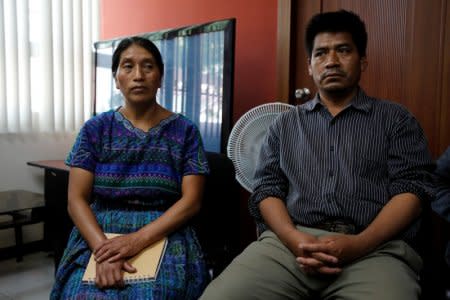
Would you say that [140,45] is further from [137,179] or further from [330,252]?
[330,252]

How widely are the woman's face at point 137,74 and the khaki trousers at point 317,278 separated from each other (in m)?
0.66

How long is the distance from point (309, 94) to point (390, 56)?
0.46m

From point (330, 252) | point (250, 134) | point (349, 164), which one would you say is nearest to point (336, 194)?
point (349, 164)

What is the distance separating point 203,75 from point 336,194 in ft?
4.02

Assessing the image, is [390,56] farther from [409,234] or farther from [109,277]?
[109,277]

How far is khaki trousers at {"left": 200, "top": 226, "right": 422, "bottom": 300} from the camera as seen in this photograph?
1.10 m

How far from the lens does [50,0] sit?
3041 millimetres

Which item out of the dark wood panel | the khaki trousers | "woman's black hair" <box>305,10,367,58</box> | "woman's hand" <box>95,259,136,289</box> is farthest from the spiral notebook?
the dark wood panel

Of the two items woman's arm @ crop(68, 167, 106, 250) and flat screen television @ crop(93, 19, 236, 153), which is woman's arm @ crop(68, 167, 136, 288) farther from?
flat screen television @ crop(93, 19, 236, 153)

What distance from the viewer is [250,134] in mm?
1740

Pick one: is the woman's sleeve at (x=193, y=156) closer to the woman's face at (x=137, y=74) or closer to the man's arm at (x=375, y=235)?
the woman's face at (x=137, y=74)

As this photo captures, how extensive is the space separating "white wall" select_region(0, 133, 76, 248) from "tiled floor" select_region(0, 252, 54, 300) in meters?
0.18

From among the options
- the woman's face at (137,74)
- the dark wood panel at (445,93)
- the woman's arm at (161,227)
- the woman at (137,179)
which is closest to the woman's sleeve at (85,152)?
the woman at (137,179)

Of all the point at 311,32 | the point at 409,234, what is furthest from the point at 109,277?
the point at 311,32
